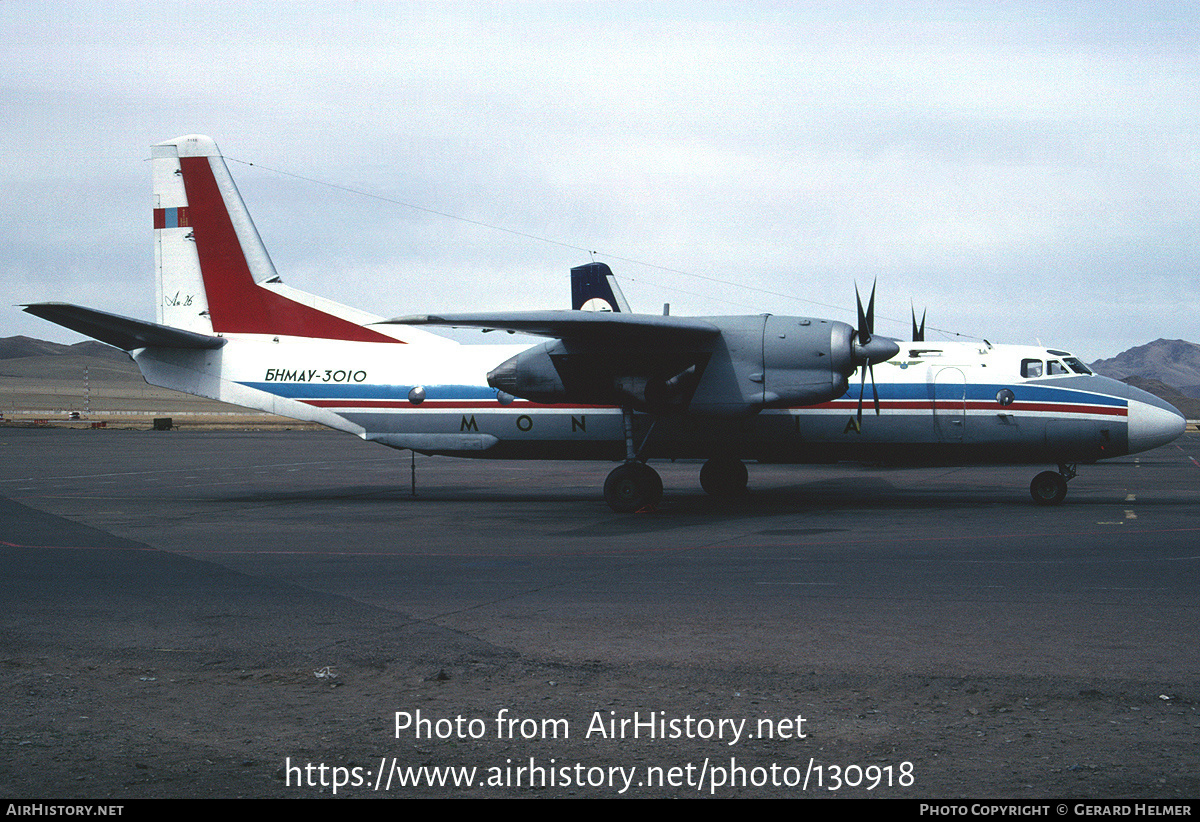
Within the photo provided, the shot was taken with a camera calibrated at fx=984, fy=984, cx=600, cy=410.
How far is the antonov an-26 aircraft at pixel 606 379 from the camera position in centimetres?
2117

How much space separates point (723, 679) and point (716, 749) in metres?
1.69

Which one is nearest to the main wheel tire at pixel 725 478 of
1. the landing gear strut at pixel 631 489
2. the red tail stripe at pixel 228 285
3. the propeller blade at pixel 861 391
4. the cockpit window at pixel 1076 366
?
the propeller blade at pixel 861 391

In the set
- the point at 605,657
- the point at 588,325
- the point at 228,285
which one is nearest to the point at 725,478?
the point at 588,325

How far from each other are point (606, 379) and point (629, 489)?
8.21 ft

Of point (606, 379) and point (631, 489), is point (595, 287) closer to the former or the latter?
point (606, 379)

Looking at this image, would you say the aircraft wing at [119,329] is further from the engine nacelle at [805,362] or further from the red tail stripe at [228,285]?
the engine nacelle at [805,362]

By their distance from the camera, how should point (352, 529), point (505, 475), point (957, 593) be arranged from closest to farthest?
point (957, 593)
point (352, 529)
point (505, 475)

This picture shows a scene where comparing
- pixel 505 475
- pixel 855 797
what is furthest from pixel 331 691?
pixel 505 475

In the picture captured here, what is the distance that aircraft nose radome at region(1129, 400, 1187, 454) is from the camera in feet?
71.5

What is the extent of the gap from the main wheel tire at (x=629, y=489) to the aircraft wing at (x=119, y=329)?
11.6 meters

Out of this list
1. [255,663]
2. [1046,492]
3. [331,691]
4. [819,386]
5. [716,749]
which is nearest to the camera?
[716,749]

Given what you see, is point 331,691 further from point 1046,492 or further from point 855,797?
point 1046,492

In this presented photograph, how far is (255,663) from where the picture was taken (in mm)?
8539

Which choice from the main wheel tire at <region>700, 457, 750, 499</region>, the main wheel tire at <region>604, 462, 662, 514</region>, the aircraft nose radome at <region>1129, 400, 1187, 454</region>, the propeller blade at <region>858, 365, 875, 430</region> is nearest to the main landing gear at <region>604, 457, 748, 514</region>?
the main wheel tire at <region>604, 462, 662, 514</region>
